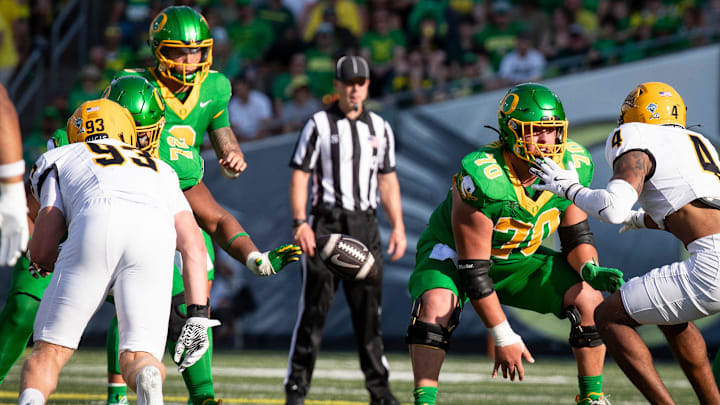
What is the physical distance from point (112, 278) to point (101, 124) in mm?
659

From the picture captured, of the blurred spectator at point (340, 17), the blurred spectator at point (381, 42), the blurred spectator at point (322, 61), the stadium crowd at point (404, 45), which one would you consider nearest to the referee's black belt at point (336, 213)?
the stadium crowd at point (404, 45)

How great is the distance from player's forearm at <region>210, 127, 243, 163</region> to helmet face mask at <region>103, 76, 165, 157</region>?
2.42ft

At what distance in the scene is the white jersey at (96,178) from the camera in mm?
3301

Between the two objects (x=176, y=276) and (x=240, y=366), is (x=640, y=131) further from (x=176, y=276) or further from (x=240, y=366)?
(x=240, y=366)

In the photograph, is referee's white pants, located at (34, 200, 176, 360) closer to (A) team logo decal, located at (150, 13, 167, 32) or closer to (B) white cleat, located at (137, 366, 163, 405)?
(B) white cleat, located at (137, 366, 163, 405)

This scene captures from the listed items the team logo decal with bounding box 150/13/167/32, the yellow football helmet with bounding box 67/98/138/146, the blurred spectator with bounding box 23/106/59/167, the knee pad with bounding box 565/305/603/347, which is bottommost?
the knee pad with bounding box 565/305/603/347

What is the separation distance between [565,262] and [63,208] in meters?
2.24

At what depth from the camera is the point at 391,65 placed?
967 centimetres

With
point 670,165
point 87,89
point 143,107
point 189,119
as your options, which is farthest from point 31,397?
point 87,89

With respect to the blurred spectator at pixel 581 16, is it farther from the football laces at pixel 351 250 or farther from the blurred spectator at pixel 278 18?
the football laces at pixel 351 250

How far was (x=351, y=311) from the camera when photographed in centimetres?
547

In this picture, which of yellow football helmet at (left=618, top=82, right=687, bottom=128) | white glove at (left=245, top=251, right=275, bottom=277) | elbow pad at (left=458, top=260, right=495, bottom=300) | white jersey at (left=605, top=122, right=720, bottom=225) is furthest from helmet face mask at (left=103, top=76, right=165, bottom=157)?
yellow football helmet at (left=618, top=82, right=687, bottom=128)

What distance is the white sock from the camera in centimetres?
311

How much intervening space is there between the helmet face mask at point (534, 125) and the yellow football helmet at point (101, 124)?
1.60 m
